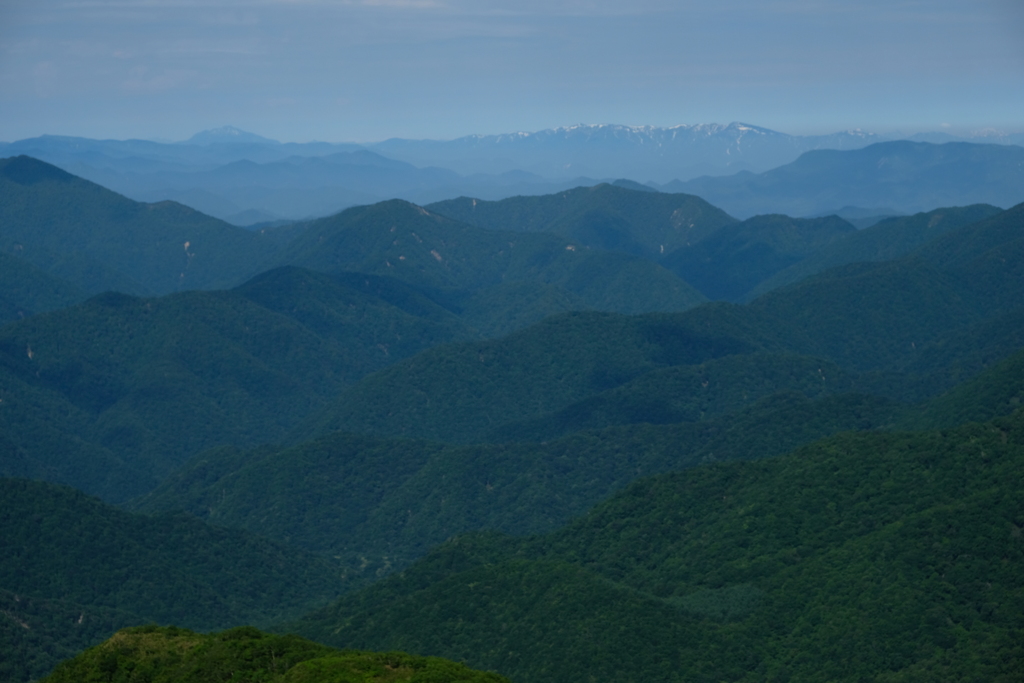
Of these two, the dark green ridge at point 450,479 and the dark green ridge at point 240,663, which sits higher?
the dark green ridge at point 240,663

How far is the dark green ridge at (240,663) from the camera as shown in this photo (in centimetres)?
5675

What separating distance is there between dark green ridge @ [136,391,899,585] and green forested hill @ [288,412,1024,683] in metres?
34.4

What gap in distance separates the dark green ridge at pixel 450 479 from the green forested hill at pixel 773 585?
1355 inches

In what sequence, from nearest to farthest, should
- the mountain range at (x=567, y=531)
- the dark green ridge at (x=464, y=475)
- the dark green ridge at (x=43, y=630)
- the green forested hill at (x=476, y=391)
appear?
the mountain range at (x=567, y=531) → the dark green ridge at (x=43, y=630) → the dark green ridge at (x=464, y=475) → the green forested hill at (x=476, y=391)

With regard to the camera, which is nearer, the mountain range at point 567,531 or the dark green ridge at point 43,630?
the mountain range at point 567,531

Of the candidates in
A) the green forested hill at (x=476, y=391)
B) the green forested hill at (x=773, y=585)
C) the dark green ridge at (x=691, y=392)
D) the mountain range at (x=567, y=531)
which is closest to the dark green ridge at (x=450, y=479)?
the mountain range at (x=567, y=531)

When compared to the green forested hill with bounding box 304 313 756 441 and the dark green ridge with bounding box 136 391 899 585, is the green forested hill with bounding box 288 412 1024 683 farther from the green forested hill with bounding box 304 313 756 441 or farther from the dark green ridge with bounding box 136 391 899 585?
the green forested hill with bounding box 304 313 756 441

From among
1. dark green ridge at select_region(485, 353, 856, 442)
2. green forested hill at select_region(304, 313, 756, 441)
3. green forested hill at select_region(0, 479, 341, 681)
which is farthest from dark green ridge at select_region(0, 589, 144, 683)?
green forested hill at select_region(304, 313, 756, 441)

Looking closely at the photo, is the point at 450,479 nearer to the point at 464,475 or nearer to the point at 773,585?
the point at 464,475

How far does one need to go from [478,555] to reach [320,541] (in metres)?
48.1

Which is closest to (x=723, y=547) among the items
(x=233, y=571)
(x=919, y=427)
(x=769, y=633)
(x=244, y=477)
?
(x=769, y=633)

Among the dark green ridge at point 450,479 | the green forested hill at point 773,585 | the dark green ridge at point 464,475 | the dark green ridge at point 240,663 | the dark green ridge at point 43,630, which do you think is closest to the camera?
the dark green ridge at point 240,663

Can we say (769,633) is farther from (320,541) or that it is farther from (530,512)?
(320,541)

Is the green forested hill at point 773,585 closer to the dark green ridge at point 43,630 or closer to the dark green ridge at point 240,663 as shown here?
the dark green ridge at point 43,630
